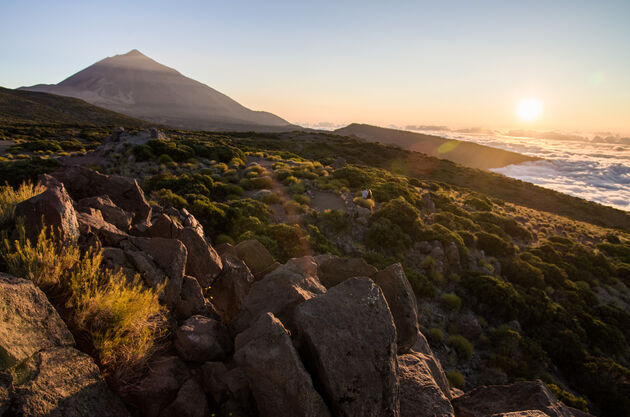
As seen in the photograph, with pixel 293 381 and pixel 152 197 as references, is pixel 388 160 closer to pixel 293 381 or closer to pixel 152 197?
pixel 152 197

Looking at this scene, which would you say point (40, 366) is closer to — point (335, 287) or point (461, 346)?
point (335, 287)

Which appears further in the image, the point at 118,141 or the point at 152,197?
the point at 118,141

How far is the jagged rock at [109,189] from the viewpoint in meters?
8.54

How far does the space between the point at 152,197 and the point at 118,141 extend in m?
19.4

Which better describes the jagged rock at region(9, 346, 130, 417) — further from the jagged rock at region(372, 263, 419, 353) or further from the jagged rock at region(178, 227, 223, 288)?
the jagged rock at region(372, 263, 419, 353)

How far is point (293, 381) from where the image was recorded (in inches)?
149

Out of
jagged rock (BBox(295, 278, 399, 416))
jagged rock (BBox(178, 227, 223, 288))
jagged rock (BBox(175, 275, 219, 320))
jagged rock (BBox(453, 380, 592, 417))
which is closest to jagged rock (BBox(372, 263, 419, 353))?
jagged rock (BBox(453, 380, 592, 417))

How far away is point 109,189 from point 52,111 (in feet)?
416

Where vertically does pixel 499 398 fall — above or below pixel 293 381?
below

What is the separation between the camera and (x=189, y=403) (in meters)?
3.81

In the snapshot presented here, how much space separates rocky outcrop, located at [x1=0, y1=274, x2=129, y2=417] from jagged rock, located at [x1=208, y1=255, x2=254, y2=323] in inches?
109

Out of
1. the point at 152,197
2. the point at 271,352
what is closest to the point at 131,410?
the point at 271,352

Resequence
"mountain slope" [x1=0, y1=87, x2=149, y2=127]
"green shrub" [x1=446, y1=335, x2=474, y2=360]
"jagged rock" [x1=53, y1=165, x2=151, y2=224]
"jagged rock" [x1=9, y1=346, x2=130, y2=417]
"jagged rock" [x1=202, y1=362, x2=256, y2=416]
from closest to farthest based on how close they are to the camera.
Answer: "jagged rock" [x1=9, y1=346, x2=130, y2=417] < "jagged rock" [x1=202, y1=362, x2=256, y2=416] < "jagged rock" [x1=53, y1=165, x2=151, y2=224] < "green shrub" [x1=446, y1=335, x2=474, y2=360] < "mountain slope" [x1=0, y1=87, x2=149, y2=127]

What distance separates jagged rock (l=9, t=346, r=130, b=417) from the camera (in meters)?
2.86
